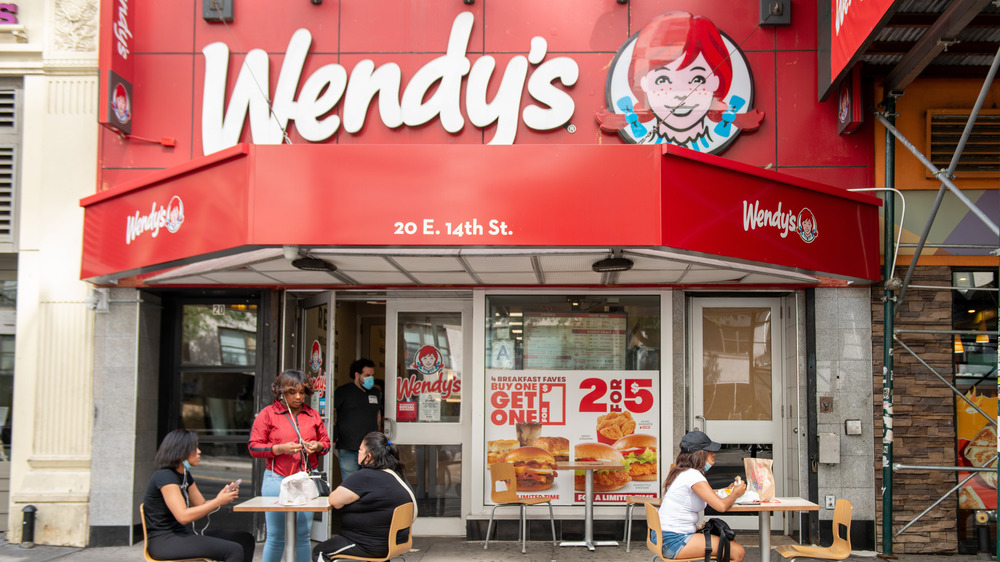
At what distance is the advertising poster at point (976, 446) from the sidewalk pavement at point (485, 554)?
0.54m

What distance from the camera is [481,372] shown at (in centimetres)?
857

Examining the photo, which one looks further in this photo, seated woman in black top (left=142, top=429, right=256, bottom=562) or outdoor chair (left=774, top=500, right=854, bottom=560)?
outdoor chair (left=774, top=500, right=854, bottom=560)

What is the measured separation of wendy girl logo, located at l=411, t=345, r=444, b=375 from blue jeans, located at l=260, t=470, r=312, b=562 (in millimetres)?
2694

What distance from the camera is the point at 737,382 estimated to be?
8.76m

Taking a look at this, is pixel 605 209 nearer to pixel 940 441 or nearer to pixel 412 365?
pixel 412 365

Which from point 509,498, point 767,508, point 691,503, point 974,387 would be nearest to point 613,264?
point 691,503

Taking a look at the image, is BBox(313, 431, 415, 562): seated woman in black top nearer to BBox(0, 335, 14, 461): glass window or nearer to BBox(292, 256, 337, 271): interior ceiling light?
BBox(292, 256, 337, 271): interior ceiling light

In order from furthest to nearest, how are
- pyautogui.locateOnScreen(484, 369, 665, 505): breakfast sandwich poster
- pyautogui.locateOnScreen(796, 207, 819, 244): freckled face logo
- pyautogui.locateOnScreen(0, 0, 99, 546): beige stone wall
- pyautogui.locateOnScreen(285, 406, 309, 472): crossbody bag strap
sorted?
pyautogui.locateOnScreen(484, 369, 665, 505): breakfast sandwich poster → pyautogui.locateOnScreen(0, 0, 99, 546): beige stone wall → pyautogui.locateOnScreen(796, 207, 819, 244): freckled face logo → pyautogui.locateOnScreen(285, 406, 309, 472): crossbody bag strap

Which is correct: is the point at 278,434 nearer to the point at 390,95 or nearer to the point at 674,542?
the point at 674,542

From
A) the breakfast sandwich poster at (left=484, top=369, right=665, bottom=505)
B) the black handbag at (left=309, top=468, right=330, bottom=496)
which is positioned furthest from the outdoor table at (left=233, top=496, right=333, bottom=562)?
the breakfast sandwich poster at (left=484, top=369, right=665, bottom=505)

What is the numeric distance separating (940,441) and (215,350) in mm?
7180

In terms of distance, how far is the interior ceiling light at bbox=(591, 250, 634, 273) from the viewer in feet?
22.2

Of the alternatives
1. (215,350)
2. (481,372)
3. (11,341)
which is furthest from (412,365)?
(11,341)

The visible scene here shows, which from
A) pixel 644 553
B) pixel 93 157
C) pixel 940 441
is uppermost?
pixel 93 157
